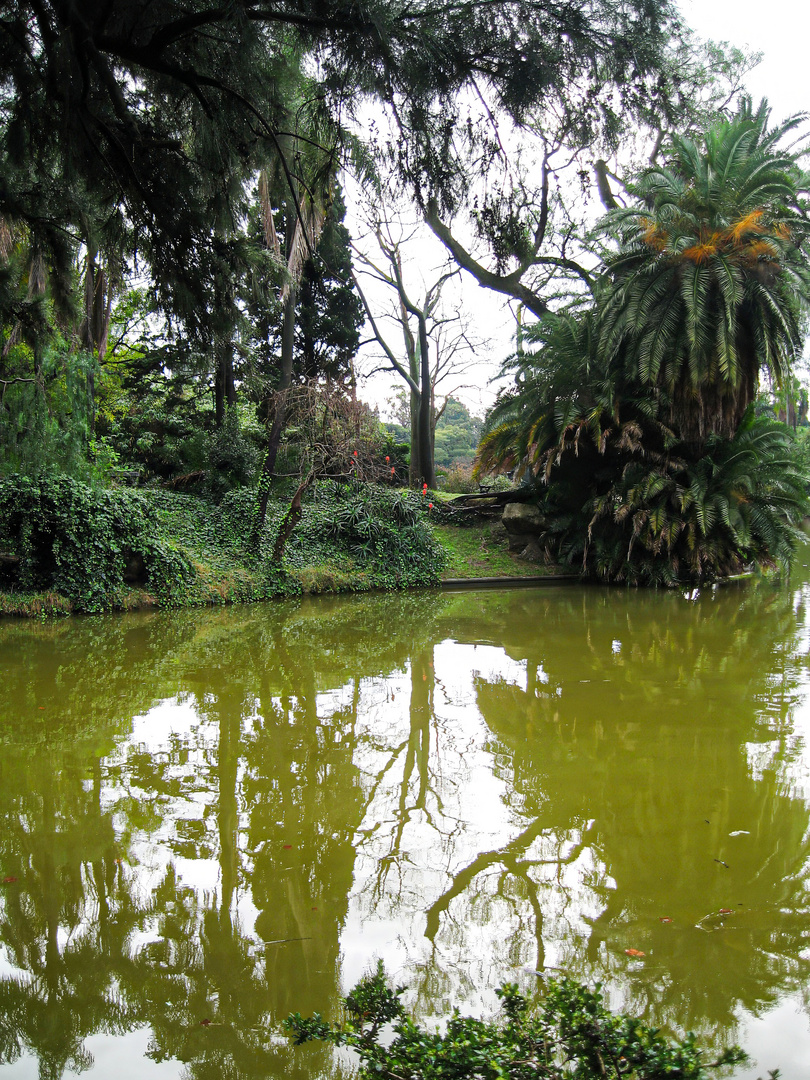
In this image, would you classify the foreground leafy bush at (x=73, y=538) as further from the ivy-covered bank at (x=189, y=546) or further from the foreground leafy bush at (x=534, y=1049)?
the foreground leafy bush at (x=534, y=1049)

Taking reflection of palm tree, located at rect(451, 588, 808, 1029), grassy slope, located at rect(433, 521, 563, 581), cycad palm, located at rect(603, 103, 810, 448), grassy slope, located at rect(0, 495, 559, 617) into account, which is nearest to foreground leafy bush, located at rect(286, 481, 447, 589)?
grassy slope, located at rect(0, 495, 559, 617)

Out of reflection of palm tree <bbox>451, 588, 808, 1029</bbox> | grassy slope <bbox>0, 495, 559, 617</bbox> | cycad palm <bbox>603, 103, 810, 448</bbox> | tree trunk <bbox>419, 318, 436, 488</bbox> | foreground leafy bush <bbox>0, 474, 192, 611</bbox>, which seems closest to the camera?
reflection of palm tree <bbox>451, 588, 808, 1029</bbox>

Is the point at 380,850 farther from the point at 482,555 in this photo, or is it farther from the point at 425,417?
the point at 425,417

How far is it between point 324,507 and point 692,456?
25.6 ft

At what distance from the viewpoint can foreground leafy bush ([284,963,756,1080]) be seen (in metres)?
1.54

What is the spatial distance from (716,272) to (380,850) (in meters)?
12.6

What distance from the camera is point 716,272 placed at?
12938 millimetres

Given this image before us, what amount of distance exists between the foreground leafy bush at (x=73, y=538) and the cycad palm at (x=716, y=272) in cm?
936

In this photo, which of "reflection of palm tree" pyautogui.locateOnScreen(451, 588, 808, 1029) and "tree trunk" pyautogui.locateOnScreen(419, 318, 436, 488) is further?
"tree trunk" pyautogui.locateOnScreen(419, 318, 436, 488)

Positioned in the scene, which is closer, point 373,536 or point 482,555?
point 373,536

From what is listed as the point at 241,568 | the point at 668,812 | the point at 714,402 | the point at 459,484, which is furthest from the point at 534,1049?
the point at 459,484

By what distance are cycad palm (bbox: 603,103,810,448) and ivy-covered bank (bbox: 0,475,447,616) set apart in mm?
5928

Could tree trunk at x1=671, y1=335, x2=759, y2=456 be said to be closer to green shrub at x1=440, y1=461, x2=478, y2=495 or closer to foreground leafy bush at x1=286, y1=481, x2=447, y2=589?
foreground leafy bush at x1=286, y1=481, x2=447, y2=589

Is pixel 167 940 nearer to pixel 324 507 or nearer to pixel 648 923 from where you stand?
pixel 648 923
